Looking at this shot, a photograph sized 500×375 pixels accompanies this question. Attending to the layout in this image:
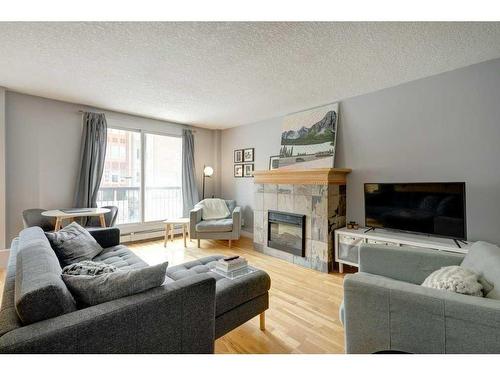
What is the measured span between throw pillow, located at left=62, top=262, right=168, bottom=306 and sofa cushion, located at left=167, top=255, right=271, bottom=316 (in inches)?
19.2

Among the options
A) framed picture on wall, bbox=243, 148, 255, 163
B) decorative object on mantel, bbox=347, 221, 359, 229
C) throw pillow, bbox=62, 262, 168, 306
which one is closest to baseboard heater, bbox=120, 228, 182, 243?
framed picture on wall, bbox=243, 148, 255, 163

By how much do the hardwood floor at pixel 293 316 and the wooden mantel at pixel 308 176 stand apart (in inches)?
47.2

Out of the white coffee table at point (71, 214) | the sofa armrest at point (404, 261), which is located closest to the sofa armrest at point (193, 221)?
the white coffee table at point (71, 214)

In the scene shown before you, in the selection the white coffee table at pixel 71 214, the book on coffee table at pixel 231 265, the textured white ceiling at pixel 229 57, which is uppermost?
the textured white ceiling at pixel 229 57

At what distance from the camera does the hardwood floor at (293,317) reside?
1.61 meters

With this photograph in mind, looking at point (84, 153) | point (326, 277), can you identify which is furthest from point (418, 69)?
point (84, 153)

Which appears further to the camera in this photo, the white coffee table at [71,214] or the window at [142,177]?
the window at [142,177]

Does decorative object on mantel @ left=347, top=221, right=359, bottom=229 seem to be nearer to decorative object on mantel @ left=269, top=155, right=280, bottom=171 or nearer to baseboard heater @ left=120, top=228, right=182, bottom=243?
decorative object on mantel @ left=269, top=155, right=280, bottom=171

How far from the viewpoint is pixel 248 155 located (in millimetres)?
4625

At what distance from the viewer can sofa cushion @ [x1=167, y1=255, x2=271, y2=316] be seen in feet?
4.93

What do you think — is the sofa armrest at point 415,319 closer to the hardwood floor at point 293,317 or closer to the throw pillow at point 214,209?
the hardwood floor at point 293,317

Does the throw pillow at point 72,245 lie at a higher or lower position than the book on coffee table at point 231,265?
higher

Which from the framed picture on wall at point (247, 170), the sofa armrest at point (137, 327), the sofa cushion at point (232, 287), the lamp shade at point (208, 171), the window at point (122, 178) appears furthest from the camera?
the lamp shade at point (208, 171)

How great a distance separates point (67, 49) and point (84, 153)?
2025mm
